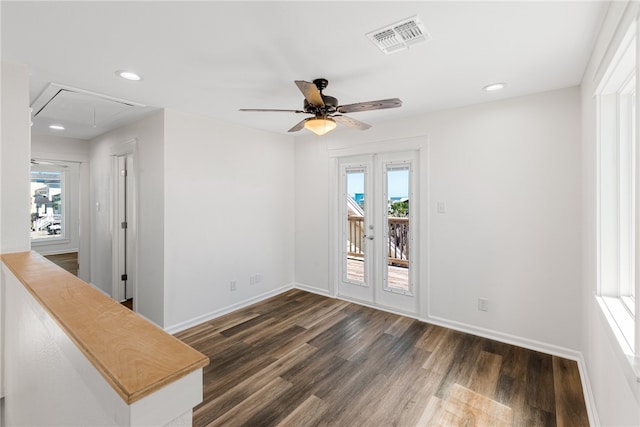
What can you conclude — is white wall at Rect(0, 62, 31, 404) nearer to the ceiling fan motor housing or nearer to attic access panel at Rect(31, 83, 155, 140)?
attic access panel at Rect(31, 83, 155, 140)

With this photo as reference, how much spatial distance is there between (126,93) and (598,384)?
439cm

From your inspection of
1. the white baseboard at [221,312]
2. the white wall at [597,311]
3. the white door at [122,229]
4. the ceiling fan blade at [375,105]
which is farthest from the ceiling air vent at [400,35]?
the white door at [122,229]

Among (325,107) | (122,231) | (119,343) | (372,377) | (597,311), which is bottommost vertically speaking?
(372,377)

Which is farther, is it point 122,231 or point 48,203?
point 48,203

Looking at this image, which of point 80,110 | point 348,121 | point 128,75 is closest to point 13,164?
point 128,75

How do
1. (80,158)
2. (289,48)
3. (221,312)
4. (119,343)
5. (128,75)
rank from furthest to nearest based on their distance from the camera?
1. (80,158)
2. (221,312)
3. (128,75)
4. (289,48)
5. (119,343)

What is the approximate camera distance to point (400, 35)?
6.04 ft

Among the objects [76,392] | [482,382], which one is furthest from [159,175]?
[482,382]

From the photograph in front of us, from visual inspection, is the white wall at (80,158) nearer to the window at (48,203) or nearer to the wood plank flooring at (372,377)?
the wood plank flooring at (372,377)

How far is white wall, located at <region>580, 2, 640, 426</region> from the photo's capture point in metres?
1.33

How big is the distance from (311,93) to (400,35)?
0.67 m

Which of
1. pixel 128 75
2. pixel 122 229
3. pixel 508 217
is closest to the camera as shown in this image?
pixel 128 75

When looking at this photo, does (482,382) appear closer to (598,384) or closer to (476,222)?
(598,384)

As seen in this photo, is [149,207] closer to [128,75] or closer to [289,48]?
[128,75]
